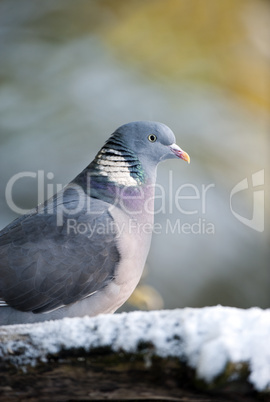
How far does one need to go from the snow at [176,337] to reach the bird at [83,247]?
0.51 meters

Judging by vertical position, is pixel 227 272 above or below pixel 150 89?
below

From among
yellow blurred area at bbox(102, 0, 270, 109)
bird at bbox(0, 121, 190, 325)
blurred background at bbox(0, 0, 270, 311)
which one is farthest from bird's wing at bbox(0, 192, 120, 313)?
yellow blurred area at bbox(102, 0, 270, 109)

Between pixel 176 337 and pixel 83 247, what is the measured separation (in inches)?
27.6

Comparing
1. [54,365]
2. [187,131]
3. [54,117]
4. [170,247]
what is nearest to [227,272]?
[170,247]

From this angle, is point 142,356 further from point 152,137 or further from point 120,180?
point 152,137

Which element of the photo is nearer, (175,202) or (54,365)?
(54,365)

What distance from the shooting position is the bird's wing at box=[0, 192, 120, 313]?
1.42 metres

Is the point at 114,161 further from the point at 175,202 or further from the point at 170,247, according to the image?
the point at 170,247

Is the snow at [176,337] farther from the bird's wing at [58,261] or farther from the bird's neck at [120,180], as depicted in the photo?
the bird's neck at [120,180]

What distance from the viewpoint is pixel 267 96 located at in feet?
8.96

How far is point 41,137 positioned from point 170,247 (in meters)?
0.85

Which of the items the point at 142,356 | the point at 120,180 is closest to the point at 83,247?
the point at 120,180

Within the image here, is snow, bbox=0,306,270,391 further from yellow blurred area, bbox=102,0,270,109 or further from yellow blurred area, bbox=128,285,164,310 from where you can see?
yellow blurred area, bbox=102,0,270,109

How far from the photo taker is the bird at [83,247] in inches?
56.2
